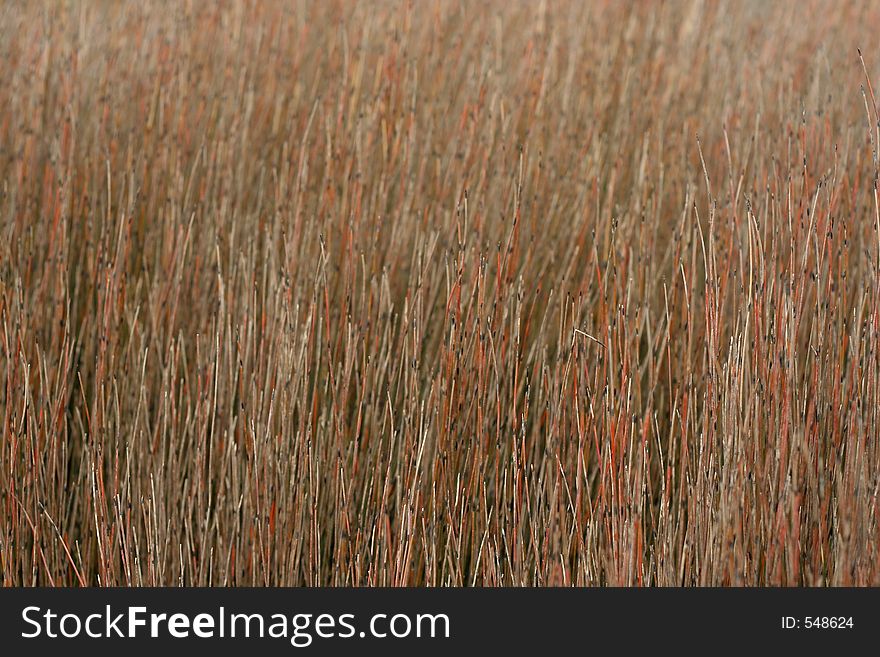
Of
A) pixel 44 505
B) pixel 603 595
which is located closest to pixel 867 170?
pixel 603 595

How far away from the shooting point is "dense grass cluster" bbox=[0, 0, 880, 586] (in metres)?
1.71

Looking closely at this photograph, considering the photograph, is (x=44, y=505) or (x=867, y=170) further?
(x=867, y=170)

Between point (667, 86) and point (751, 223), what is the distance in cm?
147

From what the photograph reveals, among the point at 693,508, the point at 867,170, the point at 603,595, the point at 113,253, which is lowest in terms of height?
the point at 603,595

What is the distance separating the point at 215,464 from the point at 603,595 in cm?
90

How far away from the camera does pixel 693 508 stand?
1695 millimetres

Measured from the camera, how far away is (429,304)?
2.28m

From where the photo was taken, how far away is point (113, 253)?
2.37 metres

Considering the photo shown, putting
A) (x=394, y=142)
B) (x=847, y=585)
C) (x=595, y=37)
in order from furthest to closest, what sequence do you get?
(x=595, y=37) → (x=394, y=142) → (x=847, y=585)

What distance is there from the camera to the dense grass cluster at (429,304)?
1.71 m

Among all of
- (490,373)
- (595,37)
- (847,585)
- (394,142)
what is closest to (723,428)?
(847,585)

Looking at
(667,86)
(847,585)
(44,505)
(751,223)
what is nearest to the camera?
(847,585)

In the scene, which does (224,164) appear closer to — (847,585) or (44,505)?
(44,505)

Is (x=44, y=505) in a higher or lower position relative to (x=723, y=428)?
lower
